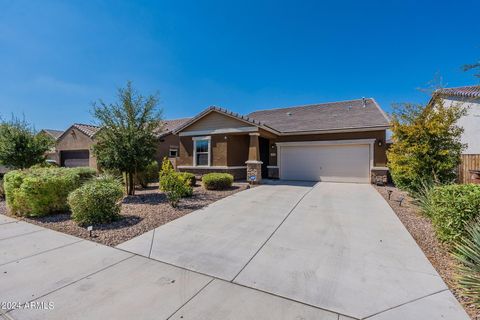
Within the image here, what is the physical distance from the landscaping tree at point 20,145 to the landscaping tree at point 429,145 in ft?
58.8

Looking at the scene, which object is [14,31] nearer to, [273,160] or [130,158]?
[130,158]

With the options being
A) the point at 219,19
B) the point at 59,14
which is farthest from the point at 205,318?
the point at 219,19

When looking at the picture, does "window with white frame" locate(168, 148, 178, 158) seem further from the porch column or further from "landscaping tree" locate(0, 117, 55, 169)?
the porch column

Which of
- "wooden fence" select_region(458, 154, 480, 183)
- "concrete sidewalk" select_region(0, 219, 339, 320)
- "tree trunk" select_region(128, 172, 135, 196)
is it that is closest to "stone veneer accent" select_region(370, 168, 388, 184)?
"wooden fence" select_region(458, 154, 480, 183)

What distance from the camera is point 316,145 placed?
14117 mm

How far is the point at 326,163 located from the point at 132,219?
11.8 m

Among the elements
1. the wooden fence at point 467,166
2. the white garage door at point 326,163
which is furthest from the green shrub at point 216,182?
the wooden fence at point 467,166

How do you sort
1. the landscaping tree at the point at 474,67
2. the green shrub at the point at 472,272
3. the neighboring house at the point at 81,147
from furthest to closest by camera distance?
the neighboring house at the point at 81,147 → the landscaping tree at the point at 474,67 → the green shrub at the point at 472,272

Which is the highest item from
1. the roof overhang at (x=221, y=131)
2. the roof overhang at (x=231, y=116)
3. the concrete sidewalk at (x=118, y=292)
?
the roof overhang at (x=231, y=116)

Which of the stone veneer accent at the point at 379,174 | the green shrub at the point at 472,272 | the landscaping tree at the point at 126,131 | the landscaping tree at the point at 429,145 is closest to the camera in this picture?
the green shrub at the point at 472,272

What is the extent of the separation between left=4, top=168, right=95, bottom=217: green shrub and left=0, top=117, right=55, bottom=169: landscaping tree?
223 inches

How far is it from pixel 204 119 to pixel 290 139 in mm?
6064

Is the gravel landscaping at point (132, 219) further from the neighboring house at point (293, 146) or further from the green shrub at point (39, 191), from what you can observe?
the neighboring house at point (293, 146)

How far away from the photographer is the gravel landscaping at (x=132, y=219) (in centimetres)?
515
